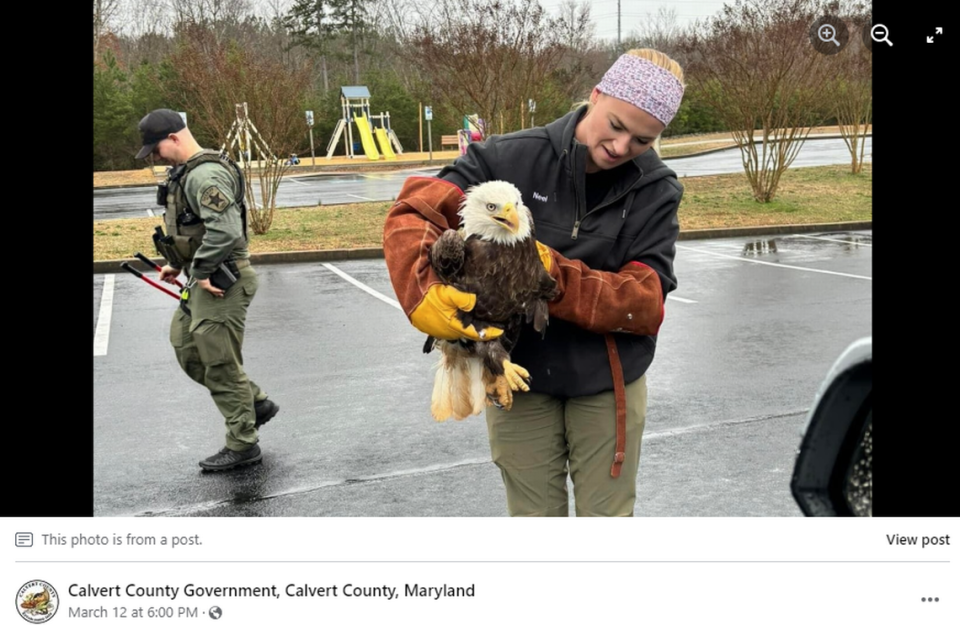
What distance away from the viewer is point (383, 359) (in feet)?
20.7

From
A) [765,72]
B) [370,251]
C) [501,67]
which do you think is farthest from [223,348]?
[501,67]

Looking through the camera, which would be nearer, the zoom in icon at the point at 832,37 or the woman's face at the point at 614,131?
the woman's face at the point at 614,131

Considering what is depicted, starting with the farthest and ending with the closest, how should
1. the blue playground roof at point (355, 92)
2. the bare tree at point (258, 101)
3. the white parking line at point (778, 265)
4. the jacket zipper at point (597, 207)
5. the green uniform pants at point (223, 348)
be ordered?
1. the blue playground roof at point (355, 92)
2. the bare tree at point (258, 101)
3. the white parking line at point (778, 265)
4. the green uniform pants at point (223, 348)
5. the jacket zipper at point (597, 207)

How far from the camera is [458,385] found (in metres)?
2.40

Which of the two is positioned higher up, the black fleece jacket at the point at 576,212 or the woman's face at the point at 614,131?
the woman's face at the point at 614,131

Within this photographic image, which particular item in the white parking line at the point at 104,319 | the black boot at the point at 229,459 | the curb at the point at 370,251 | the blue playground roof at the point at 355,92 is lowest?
the black boot at the point at 229,459

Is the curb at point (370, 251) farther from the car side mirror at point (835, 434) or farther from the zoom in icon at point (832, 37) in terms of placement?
the car side mirror at point (835, 434)

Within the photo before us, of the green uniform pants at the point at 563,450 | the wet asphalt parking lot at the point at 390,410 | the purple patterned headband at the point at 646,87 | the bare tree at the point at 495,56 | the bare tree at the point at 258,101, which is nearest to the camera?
the purple patterned headband at the point at 646,87

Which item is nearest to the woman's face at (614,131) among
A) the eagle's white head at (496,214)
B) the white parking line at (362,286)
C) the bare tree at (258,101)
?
the eagle's white head at (496,214)

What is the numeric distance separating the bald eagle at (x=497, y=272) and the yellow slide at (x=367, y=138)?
27.3 metres
